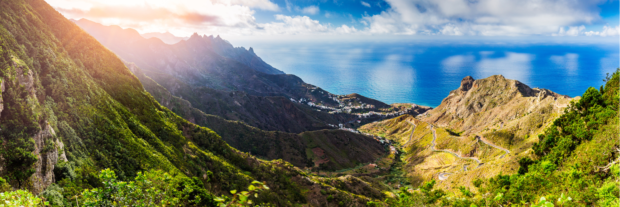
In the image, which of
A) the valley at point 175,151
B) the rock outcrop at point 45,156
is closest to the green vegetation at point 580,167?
the valley at point 175,151

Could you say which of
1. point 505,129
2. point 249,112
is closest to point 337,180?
point 505,129

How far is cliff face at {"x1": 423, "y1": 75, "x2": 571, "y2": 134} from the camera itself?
10362cm

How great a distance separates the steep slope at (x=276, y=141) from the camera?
8362 cm

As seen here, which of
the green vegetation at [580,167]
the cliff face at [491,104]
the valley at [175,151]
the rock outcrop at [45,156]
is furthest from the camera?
the cliff face at [491,104]

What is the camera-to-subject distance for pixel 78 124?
26938mm

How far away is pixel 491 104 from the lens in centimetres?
13200

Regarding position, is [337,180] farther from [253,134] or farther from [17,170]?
[17,170]

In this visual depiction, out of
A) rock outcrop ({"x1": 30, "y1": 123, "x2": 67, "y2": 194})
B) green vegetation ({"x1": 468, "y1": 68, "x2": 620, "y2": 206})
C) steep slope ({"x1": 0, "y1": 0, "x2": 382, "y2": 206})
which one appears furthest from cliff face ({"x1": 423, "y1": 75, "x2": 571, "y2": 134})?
rock outcrop ({"x1": 30, "y1": 123, "x2": 67, "y2": 194})

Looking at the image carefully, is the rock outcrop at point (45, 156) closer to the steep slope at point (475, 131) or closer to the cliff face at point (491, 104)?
the steep slope at point (475, 131)

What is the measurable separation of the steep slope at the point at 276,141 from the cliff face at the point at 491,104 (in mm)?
61289

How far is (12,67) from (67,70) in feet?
36.6

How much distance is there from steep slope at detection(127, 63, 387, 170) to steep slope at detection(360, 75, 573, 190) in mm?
24421

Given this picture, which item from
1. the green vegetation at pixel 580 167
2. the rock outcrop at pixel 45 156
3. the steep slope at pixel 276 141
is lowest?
the steep slope at pixel 276 141

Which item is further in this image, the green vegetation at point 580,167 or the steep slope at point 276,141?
the steep slope at point 276,141
